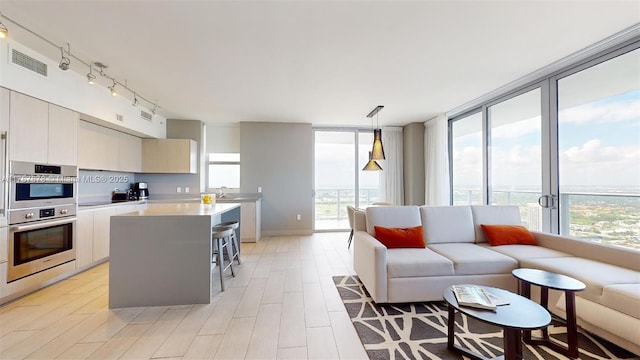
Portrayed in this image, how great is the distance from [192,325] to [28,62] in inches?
122

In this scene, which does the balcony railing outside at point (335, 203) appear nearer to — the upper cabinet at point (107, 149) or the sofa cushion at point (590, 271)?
the upper cabinet at point (107, 149)

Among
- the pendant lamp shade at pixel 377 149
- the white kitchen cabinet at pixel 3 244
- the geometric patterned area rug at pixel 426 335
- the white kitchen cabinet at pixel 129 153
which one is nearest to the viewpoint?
the geometric patterned area rug at pixel 426 335

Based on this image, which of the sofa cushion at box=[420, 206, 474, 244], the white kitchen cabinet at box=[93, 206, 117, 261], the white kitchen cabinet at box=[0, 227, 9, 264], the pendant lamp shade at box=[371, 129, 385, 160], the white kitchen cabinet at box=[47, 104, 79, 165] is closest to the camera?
the white kitchen cabinet at box=[0, 227, 9, 264]

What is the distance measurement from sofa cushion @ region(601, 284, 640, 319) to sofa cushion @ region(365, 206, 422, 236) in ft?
5.16

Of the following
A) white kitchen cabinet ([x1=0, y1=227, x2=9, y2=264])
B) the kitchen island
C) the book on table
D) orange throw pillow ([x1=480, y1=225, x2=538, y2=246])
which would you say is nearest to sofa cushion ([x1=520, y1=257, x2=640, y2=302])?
orange throw pillow ([x1=480, y1=225, x2=538, y2=246])

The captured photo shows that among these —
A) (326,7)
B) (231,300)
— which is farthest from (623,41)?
(231,300)

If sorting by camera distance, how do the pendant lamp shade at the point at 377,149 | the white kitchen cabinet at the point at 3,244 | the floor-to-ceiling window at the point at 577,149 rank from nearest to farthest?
the white kitchen cabinet at the point at 3,244 < the floor-to-ceiling window at the point at 577,149 < the pendant lamp shade at the point at 377,149

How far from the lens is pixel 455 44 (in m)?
2.54

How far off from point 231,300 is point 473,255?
252 centimetres

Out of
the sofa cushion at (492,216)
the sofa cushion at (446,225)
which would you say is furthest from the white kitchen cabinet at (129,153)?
the sofa cushion at (492,216)

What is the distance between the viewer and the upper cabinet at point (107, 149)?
11.8ft

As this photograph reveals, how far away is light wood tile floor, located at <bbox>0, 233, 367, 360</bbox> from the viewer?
1792 mm

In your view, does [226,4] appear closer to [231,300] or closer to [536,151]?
[231,300]

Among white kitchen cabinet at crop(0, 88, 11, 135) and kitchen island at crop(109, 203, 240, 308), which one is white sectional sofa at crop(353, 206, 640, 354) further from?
white kitchen cabinet at crop(0, 88, 11, 135)
